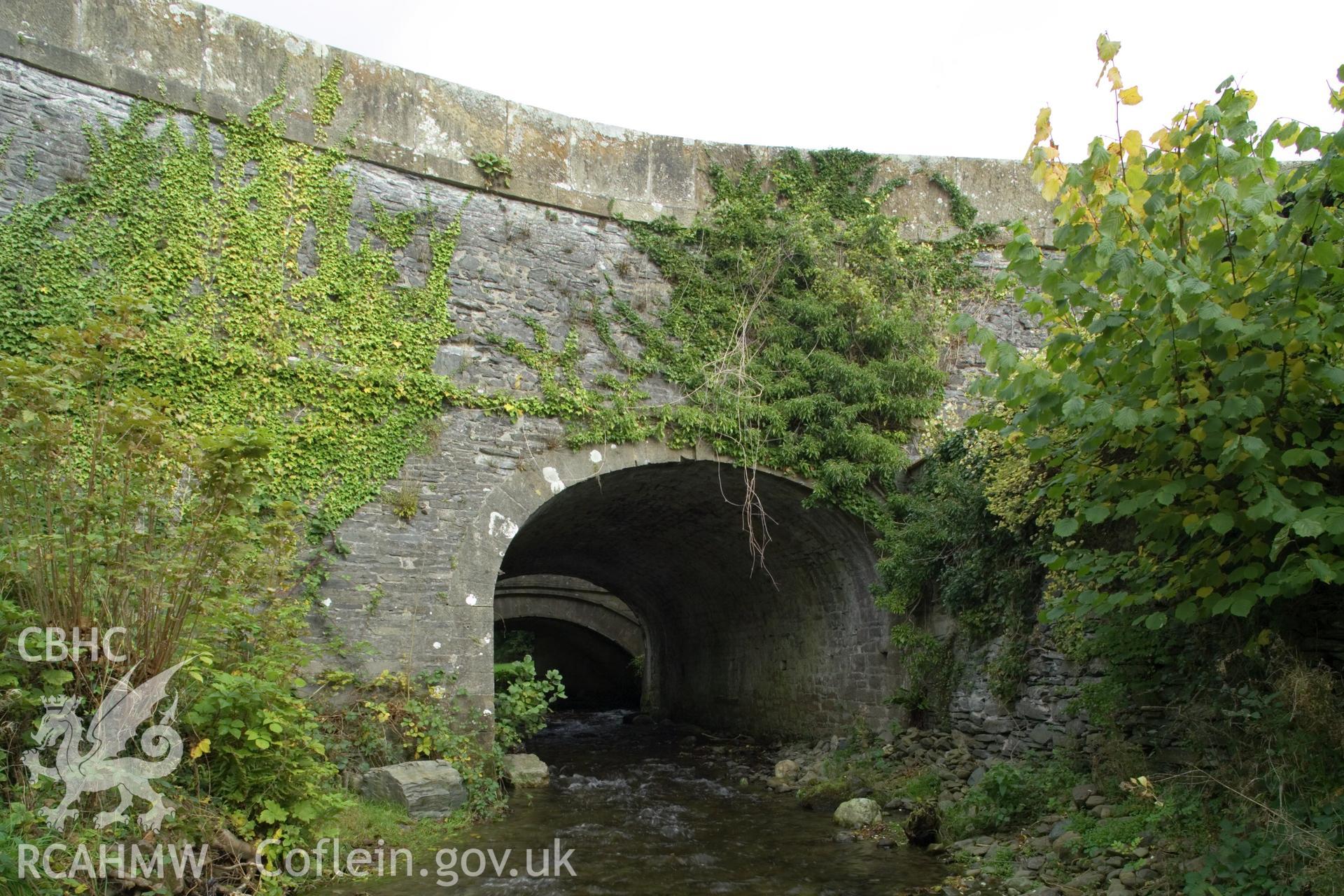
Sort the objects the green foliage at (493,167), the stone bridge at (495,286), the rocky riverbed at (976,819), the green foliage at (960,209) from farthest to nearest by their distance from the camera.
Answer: the green foliage at (960,209) → the green foliage at (493,167) → the stone bridge at (495,286) → the rocky riverbed at (976,819)

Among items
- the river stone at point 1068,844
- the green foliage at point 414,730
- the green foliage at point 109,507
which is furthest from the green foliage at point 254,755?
the river stone at point 1068,844

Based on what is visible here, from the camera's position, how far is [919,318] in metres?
9.84

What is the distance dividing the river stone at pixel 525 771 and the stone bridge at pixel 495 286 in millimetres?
859

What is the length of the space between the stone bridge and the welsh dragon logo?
3234 mm

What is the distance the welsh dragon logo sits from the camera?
145 inches

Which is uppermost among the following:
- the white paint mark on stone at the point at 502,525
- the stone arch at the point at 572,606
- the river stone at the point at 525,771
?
the white paint mark on stone at the point at 502,525

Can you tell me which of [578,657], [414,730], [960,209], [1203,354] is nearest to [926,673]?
[414,730]

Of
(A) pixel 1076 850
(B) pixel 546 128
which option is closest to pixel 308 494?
(B) pixel 546 128

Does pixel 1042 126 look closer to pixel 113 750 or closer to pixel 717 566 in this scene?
pixel 113 750

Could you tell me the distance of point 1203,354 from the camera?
3.71 metres

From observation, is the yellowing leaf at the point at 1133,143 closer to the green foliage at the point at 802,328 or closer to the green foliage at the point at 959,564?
the green foliage at the point at 959,564

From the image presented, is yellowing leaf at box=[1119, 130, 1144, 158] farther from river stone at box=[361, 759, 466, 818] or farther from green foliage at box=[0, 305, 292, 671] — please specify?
river stone at box=[361, 759, 466, 818]

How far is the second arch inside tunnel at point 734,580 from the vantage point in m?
9.38

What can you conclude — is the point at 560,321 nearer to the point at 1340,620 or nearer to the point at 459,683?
the point at 459,683
